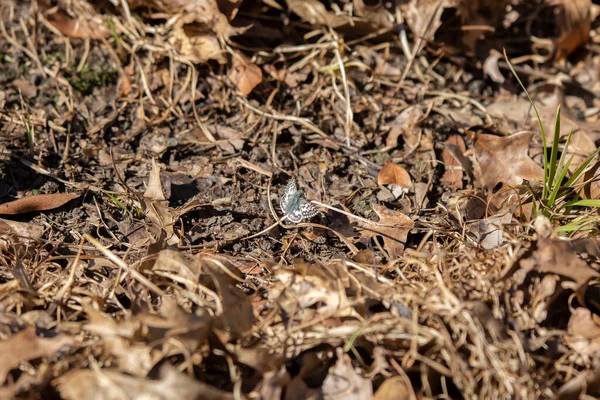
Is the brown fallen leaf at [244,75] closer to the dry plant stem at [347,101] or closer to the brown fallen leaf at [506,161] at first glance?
the dry plant stem at [347,101]

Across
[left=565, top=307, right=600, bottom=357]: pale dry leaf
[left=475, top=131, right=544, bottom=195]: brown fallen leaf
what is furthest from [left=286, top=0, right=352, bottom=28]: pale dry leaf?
[left=565, top=307, right=600, bottom=357]: pale dry leaf

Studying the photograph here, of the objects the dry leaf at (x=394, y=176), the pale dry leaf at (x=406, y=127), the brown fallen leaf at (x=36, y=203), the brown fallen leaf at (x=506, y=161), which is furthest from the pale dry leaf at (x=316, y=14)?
the brown fallen leaf at (x=36, y=203)

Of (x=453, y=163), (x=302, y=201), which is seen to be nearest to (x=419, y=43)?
(x=453, y=163)

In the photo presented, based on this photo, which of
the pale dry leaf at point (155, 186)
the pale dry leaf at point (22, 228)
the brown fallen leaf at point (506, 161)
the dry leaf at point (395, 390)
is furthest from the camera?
the brown fallen leaf at point (506, 161)

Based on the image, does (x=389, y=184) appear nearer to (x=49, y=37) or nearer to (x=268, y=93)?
(x=268, y=93)

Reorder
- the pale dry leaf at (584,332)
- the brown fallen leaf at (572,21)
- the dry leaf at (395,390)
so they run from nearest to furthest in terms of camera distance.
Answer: the dry leaf at (395,390), the pale dry leaf at (584,332), the brown fallen leaf at (572,21)

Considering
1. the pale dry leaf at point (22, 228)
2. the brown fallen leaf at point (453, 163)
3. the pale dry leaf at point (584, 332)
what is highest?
the pale dry leaf at point (22, 228)

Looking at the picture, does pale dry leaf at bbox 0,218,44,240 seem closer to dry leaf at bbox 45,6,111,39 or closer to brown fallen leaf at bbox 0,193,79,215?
brown fallen leaf at bbox 0,193,79,215
